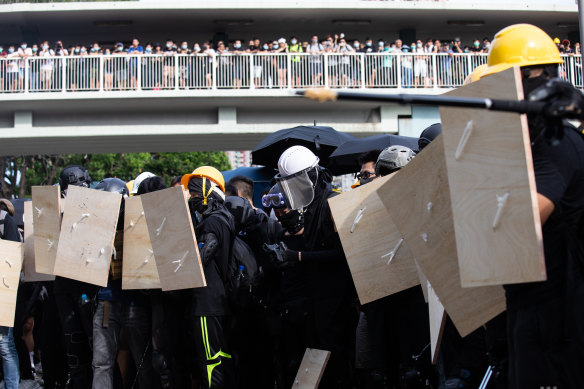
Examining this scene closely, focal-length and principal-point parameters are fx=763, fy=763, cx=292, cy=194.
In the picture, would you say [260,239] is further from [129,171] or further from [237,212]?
[129,171]

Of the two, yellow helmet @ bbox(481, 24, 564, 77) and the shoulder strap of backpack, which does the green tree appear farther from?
yellow helmet @ bbox(481, 24, 564, 77)

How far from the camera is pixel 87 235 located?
21.2 ft

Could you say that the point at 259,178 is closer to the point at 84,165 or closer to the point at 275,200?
the point at 275,200

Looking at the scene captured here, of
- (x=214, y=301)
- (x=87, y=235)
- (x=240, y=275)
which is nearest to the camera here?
(x=214, y=301)

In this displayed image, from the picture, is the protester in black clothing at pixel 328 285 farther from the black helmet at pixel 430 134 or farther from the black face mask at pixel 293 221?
the black helmet at pixel 430 134

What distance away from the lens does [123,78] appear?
2348 centimetres

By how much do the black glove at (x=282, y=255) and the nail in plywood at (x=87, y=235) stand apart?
55.6 inches

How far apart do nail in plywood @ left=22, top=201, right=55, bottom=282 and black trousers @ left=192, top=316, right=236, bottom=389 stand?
81.4 inches

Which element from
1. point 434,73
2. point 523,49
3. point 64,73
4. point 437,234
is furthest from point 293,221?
point 64,73

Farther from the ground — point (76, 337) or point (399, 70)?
point (399, 70)

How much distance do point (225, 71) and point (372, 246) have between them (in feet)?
62.8

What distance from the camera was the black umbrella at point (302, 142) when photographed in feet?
33.6

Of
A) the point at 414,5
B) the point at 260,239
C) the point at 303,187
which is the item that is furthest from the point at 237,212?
the point at 414,5

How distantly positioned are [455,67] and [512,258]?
68.5 feet
